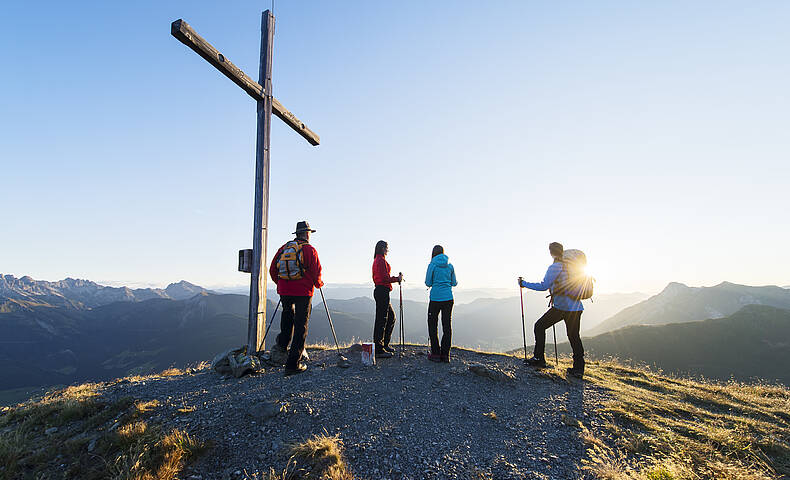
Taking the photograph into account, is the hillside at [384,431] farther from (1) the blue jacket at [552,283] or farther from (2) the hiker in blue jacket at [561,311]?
(1) the blue jacket at [552,283]

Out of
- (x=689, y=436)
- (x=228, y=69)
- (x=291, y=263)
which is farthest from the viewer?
(x=228, y=69)

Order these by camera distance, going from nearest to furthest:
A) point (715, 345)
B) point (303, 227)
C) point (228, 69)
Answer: point (303, 227), point (228, 69), point (715, 345)

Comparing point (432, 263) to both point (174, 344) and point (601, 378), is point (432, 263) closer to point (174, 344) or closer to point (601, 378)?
point (601, 378)

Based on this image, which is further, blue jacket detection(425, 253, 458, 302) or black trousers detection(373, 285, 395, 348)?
black trousers detection(373, 285, 395, 348)

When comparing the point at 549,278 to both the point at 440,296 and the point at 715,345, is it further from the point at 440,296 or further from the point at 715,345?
the point at 715,345

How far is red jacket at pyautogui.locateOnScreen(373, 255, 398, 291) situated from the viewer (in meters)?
8.59

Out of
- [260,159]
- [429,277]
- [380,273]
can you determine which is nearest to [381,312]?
[380,273]

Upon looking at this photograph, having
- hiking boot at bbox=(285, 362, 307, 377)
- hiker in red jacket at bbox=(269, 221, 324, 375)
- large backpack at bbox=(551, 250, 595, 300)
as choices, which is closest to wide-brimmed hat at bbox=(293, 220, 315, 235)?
hiker in red jacket at bbox=(269, 221, 324, 375)

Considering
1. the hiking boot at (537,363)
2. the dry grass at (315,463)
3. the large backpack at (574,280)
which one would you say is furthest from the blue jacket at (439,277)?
the dry grass at (315,463)

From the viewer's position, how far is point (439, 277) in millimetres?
8406

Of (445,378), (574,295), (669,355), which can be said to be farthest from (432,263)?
(669,355)

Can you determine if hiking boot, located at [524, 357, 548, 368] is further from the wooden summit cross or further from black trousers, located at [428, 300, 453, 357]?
the wooden summit cross

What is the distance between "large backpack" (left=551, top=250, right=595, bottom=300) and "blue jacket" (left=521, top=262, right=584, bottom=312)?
0.25 feet

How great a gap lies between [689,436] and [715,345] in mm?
123747
